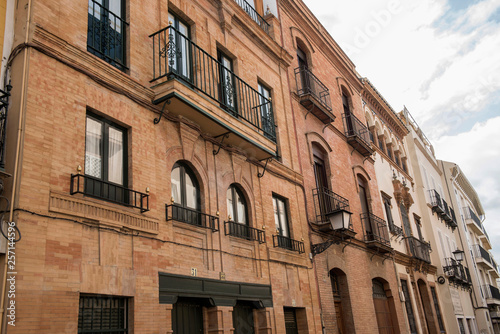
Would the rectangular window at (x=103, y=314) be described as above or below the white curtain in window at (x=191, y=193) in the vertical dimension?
below

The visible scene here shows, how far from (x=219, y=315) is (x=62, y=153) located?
4558 mm

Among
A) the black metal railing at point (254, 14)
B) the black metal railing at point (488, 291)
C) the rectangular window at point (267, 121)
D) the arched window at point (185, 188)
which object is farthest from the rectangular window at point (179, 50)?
the black metal railing at point (488, 291)

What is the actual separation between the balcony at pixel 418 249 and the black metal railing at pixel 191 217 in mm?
14892

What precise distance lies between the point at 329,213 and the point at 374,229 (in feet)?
17.7

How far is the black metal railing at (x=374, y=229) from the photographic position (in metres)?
18.7

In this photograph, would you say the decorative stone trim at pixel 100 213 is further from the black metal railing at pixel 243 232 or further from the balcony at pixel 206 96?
the black metal railing at pixel 243 232

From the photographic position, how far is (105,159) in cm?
854

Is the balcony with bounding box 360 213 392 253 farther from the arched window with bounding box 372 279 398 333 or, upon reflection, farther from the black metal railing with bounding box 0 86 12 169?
the black metal railing with bounding box 0 86 12 169

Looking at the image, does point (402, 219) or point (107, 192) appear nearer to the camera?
point (107, 192)

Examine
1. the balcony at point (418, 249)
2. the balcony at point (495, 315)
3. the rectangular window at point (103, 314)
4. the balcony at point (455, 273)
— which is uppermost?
the balcony at point (418, 249)

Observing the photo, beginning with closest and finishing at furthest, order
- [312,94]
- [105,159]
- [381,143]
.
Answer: [105,159] < [312,94] < [381,143]

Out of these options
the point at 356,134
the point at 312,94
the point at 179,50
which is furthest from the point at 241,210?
the point at 356,134

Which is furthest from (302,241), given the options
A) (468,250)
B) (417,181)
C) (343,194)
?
(468,250)

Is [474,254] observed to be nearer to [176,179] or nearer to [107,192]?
[176,179]
